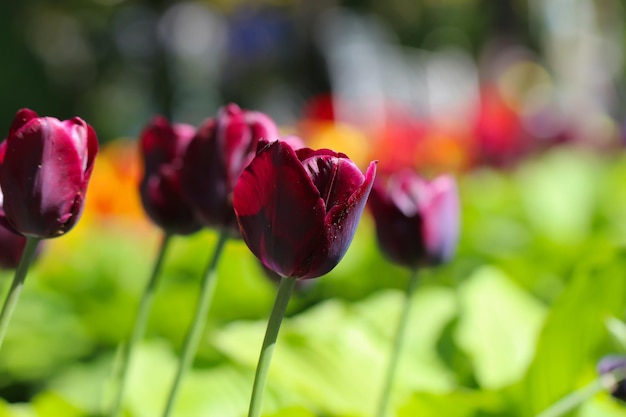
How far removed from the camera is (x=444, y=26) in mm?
10023

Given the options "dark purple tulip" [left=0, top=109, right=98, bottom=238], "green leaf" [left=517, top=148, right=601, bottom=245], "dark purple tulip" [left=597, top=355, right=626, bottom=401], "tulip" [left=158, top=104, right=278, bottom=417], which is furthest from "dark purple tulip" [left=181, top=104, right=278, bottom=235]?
"green leaf" [left=517, top=148, right=601, bottom=245]

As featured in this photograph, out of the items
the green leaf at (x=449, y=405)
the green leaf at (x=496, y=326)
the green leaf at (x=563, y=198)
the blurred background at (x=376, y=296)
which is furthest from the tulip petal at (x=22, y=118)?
the green leaf at (x=563, y=198)

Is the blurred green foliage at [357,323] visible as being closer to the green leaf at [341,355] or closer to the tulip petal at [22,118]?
the green leaf at [341,355]

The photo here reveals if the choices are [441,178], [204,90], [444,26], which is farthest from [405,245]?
[444,26]

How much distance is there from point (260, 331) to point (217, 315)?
31cm

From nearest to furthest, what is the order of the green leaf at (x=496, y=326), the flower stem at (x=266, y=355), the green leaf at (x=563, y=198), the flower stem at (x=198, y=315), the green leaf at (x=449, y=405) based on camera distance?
1. the flower stem at (x=266, y=355)
2. the flower stem at (x=198, y=315)
3. the green leaf at (x=449, y=405)
4. the green leaf at (x=496, y=326)
5. the green leaf at (x=563, y=198)

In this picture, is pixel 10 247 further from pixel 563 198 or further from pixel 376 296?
pixel 563 198

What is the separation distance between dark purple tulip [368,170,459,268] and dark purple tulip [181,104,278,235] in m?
0.13

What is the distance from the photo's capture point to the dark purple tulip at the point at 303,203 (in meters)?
0.37

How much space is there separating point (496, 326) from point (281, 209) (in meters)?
0.47

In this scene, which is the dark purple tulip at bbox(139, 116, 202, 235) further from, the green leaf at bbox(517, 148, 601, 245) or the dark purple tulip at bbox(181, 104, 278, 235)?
the green leaf at bbox(517, 148, 601, 245)

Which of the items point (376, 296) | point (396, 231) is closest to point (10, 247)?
point (396, 231)

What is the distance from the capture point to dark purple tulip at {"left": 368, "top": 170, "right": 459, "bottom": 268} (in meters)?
0.59

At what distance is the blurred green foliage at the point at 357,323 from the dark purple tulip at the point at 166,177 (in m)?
0.12
